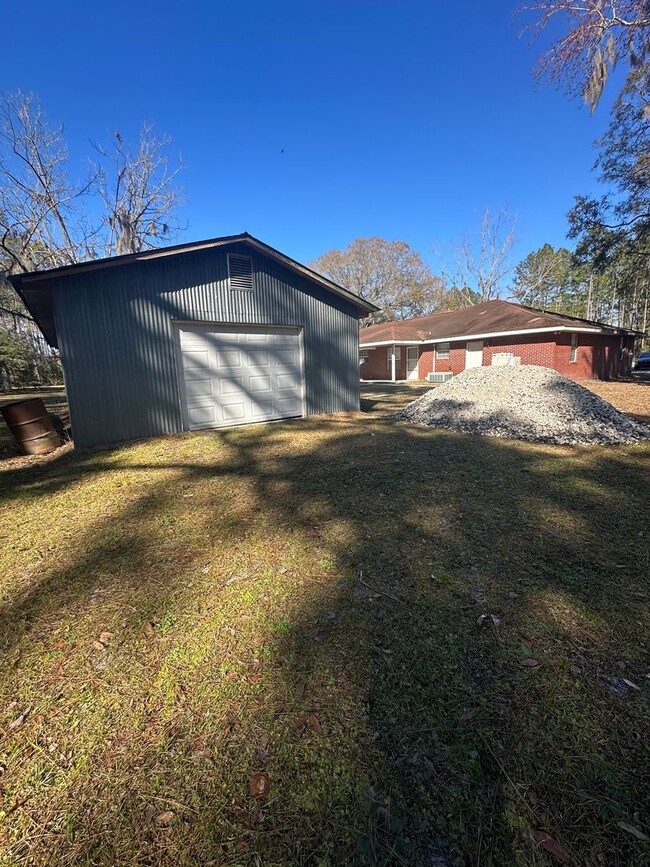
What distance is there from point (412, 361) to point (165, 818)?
25.3 m

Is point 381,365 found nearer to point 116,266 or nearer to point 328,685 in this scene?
point 116,266

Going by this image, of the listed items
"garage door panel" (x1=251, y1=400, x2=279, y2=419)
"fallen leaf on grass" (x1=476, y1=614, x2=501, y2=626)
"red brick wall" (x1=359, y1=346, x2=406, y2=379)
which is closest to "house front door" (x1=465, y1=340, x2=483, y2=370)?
"red brick wall" (x1=359, y1=346, x2=406, y2=379)

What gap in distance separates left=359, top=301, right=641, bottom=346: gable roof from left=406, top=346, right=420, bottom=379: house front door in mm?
947

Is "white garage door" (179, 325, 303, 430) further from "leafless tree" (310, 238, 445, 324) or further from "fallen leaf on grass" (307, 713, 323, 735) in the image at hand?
"leafless tree" (310, 238, 445, 324)

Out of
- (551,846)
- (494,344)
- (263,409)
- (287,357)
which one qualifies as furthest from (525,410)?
(494,344)

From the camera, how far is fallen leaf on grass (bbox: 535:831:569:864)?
51.9 inches

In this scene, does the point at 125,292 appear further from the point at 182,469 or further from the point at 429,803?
the point at 429,803

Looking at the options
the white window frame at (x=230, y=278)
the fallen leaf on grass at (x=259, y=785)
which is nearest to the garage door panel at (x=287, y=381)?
the white window frame at (x=230, y=278)

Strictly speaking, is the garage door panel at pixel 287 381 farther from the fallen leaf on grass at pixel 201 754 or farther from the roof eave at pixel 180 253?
the fallen leaf on grass at pixel 201 754

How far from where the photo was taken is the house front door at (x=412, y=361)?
24891 millimetres

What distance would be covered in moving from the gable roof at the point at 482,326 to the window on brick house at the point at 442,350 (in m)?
0.48

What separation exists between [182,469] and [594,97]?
14.4 metres

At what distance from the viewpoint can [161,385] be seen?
830cm

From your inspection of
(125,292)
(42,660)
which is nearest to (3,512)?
(42,660)
